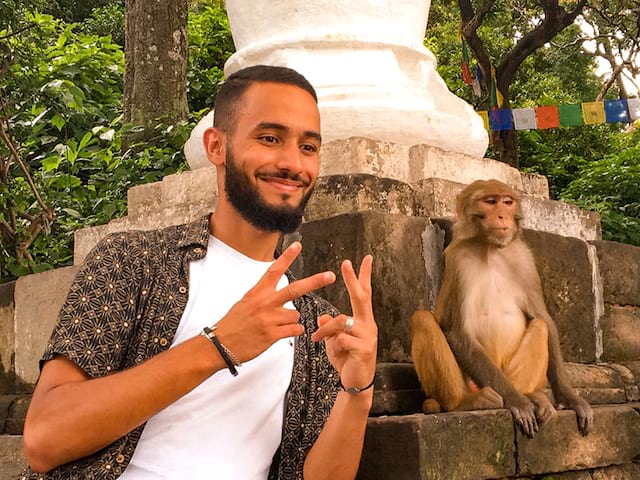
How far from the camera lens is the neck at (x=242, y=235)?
7.41 feet

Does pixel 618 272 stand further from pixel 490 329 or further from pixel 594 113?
pixel 594 113

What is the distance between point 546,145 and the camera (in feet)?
47.6

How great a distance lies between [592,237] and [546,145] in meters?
10.8

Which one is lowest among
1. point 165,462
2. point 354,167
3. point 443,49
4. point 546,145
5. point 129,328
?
point 165,462

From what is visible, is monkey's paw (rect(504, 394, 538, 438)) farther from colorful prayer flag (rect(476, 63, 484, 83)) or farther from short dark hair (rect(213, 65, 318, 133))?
colorful prayer flag (rect(476, 63, 484, 83))

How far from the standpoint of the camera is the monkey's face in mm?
2941

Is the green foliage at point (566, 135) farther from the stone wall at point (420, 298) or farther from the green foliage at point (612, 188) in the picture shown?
the stone wall at point (420, 298)

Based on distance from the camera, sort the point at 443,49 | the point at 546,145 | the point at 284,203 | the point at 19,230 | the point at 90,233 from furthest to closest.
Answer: the point at 443,49 < the point at 546,145 < the point at 19,230 < the point at 90,233 < the point at 284,203

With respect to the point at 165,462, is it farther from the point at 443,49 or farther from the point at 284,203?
the point at 443,49

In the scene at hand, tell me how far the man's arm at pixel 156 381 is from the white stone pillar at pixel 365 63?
1783 millimetres

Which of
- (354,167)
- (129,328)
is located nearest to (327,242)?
(354,167)

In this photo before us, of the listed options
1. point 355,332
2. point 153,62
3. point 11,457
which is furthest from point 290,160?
point 153,62

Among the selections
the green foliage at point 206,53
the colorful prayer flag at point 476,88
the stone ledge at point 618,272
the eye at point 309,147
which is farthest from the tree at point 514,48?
the eye at point 309,147

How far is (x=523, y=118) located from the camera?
1073 centimetres
